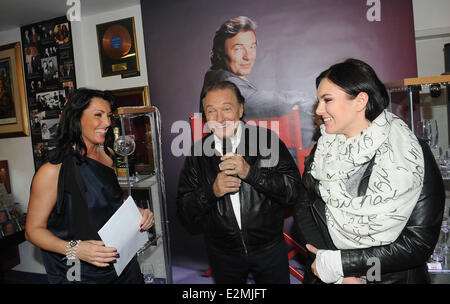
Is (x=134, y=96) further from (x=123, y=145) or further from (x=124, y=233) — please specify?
(x=124, y=233)

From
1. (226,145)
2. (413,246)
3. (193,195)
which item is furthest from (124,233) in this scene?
(413,246)

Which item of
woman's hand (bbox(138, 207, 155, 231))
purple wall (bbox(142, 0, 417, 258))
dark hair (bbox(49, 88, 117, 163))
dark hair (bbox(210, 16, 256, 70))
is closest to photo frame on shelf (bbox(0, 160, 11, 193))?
purple wall (bbox(142, 0, 417, 258))

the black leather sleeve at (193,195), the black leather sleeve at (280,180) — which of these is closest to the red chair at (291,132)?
the black leather sleeve at (280,180)

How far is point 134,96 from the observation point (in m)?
2.82

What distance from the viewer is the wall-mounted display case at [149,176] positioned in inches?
83.5

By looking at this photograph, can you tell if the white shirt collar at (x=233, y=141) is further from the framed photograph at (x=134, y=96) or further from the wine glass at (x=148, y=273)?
the framed photograph at (x=134, y=96)

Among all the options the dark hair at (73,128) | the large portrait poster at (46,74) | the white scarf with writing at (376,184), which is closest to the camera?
the white scarf with writing at (376,184)

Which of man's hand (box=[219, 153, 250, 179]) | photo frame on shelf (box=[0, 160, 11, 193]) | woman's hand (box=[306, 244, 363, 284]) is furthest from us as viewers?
photo frame on shelf (box=[0, 160, 11, 193])

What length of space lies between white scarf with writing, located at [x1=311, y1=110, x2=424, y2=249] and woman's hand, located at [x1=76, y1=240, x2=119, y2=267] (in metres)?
1.06

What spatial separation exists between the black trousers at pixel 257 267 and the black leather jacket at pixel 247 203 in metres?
0.04

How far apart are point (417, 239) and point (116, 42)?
2.89 metres

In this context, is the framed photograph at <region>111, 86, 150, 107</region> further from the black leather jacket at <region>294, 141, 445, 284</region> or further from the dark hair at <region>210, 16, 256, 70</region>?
the black leather jacket at <region>294, 141, 445, 284</region>

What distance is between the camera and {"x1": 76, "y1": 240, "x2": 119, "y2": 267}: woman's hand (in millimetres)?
1392
